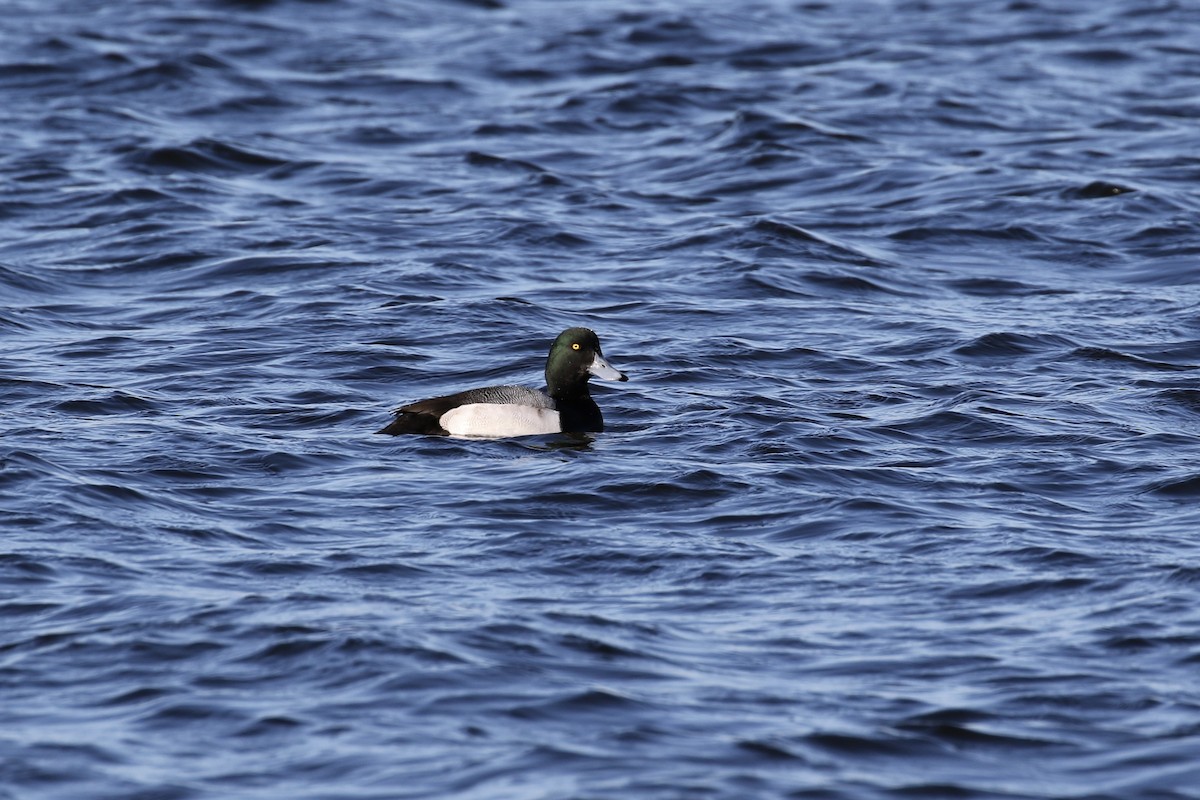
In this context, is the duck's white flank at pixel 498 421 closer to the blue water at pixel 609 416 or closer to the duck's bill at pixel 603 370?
the blue water at pixel 609 416

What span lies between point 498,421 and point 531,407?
1.11ft

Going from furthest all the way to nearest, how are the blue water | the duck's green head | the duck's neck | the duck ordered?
the duck's green head < the duck's neck < the duck < the blue water

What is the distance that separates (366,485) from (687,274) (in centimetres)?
652

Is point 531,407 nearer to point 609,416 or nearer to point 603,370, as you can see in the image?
point 603,370

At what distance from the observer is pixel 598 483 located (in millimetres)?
11086

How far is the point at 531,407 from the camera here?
12.5 meters

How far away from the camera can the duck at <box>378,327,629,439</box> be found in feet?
39.4

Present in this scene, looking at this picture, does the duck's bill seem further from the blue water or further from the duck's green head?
the blue water

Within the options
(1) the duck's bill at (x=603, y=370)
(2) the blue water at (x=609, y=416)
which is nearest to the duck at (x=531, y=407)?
(1) the duck's bill at (x=603, y=370)

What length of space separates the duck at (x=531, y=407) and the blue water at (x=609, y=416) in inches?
6.9

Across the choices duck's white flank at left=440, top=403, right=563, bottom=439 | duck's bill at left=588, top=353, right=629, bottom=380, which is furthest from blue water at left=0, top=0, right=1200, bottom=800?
duck's bill at left=588, top=353, right=629, bottom=380

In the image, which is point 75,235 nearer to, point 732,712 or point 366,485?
point 366,485

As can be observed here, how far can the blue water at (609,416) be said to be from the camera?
7648 millimetres

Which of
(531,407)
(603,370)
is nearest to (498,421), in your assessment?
(531,407)
